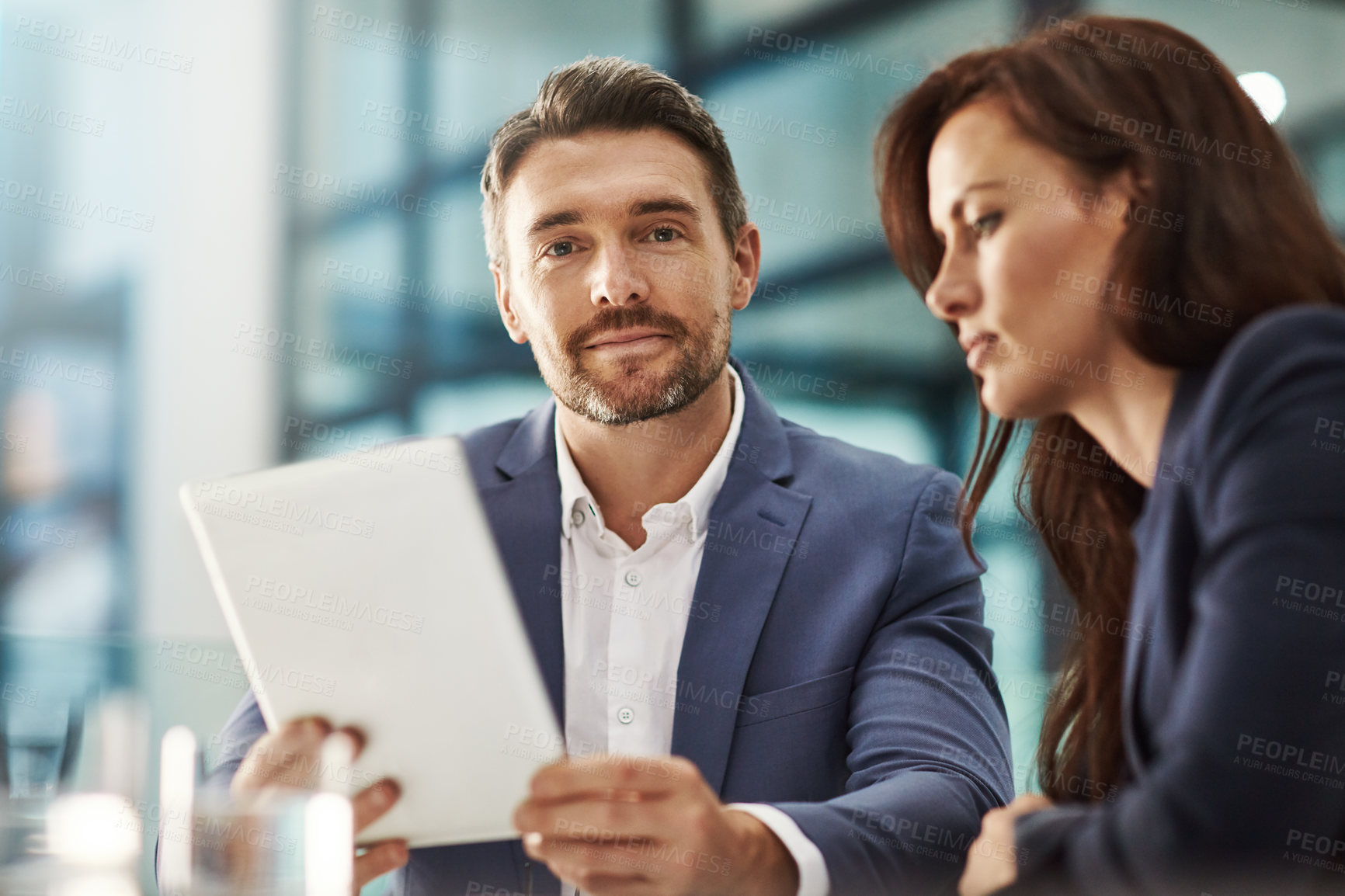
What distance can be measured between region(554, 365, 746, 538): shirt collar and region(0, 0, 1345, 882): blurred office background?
4.35 ft

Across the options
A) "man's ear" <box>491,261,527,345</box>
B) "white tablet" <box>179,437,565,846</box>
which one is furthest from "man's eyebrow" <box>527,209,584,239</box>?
"white tablet" <box>179,437,565,846</box>

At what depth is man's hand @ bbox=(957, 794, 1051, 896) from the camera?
695 millimetres

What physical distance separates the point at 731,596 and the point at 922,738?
258mm

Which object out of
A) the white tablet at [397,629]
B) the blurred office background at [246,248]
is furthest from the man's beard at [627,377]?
the blurred office background at [246,248]

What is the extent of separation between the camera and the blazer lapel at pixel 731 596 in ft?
3.86

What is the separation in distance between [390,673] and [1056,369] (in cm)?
54

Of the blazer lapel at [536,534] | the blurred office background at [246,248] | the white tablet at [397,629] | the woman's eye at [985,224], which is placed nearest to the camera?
the woman's eye at [985,224]

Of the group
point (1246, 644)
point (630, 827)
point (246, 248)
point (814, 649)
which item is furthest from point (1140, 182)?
point (246, 248)

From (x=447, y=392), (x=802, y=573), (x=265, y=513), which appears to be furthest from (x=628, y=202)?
(x=447, y=392)

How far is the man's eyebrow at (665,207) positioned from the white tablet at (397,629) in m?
0.57

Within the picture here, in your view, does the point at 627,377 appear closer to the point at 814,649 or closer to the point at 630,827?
the point at 814,649

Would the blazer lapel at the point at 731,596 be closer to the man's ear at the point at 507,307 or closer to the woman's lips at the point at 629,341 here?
the woman's lips at the point at 629,341

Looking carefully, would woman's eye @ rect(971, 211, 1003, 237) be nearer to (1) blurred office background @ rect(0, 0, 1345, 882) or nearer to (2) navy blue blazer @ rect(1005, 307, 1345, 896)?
(2) navy blue blazer @ rect(1005, 307, 1345, 896)

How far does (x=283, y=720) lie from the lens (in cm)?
84
